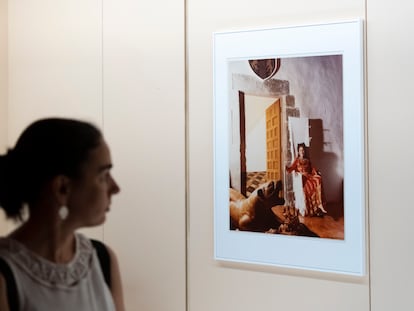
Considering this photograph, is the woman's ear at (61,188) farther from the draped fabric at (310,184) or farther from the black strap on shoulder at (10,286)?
the draped fabric at (310,184)

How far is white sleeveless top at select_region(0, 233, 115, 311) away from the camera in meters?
0.79

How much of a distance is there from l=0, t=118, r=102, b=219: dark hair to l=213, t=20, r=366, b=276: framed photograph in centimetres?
97

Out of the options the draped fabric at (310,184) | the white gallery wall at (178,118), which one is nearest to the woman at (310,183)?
the draped fabric at (310,184)

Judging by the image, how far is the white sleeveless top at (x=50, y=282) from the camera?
0.79 metres

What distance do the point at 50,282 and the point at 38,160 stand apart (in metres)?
0.19

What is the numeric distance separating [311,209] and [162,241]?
0.56 meters

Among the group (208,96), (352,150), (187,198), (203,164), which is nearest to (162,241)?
(187,198)

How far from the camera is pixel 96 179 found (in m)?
0.82

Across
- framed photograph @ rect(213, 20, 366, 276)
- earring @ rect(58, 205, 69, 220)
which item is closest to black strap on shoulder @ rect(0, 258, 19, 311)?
earring @ rect(58, 205, 69, 220)

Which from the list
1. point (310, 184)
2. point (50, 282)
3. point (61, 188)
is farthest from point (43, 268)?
point (310, 184)

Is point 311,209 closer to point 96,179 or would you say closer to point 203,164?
point 203,164

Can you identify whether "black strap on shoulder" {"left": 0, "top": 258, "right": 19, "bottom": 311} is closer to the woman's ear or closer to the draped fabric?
the woman's ear

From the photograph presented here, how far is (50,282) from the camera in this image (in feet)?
2.65

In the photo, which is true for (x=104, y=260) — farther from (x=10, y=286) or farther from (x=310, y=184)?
(x=310, y=184)
